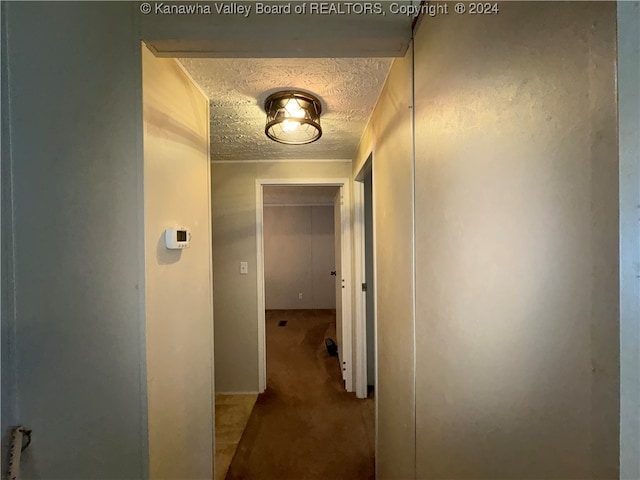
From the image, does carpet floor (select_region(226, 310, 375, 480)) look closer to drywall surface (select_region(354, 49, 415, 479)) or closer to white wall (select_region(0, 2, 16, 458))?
drywall surface (select_region(354, 49, 415, 479))

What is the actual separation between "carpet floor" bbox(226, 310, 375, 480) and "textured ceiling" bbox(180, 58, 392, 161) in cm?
219

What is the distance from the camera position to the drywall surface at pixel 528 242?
1.01 ft

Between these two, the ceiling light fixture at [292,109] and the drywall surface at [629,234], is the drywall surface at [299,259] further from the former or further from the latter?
the drywall surface at [629,234]

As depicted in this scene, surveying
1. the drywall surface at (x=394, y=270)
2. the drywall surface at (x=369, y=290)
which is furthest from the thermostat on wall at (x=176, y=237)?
the drywall surface at (x=369, y=290)

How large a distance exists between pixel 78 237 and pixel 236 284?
1.76 m

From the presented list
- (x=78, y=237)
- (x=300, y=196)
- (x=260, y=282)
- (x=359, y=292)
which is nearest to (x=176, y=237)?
(x=78, y=237)

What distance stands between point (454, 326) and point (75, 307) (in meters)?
1.03

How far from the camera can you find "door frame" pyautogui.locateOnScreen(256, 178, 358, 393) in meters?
2.42

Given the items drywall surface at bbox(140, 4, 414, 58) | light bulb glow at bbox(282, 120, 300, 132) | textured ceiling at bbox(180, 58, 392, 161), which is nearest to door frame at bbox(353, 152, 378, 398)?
textured ceiling at bbox(180, 58, 392, 161)

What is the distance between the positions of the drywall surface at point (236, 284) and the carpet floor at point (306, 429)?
1.22ft

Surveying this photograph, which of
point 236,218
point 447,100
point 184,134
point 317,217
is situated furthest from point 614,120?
point 317,217

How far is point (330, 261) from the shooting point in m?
5.31

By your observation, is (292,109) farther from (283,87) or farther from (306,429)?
(306,429)

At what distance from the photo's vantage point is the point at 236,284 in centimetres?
246
